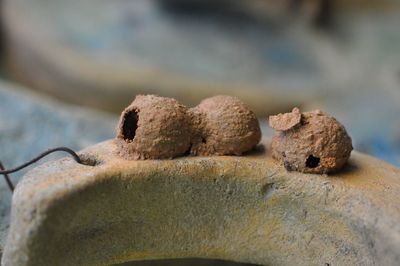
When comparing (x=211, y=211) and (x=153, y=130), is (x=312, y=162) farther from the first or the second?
(x=153, y=130)

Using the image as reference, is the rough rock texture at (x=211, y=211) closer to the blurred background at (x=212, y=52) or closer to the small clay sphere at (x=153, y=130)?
the small clay sphere at (x=153, y=130)

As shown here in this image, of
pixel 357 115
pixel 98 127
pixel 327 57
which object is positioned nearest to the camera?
pixel 98 127

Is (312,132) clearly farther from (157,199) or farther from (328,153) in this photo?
(157,199)

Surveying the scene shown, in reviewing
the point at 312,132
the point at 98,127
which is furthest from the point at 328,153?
the point at 98,127

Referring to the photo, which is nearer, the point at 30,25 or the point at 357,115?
the point at 357,115

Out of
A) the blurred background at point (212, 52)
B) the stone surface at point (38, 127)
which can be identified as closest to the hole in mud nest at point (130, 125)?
the stone surface at point (38, 127)

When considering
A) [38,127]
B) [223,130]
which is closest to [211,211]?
[223,130]

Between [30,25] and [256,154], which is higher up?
[30,25]
